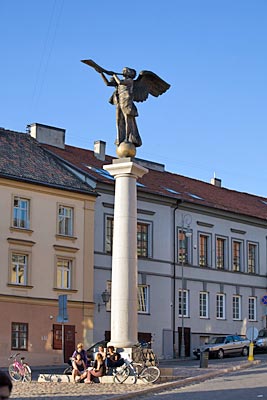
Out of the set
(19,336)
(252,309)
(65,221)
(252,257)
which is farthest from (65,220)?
(252,309)

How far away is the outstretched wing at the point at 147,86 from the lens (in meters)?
24.7

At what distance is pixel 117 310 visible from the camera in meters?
22.7

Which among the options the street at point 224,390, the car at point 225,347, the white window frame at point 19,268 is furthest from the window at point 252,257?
the street at point 224,390

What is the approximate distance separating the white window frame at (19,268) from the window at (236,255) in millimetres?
17284

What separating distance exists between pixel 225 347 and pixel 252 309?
10354 millimetres

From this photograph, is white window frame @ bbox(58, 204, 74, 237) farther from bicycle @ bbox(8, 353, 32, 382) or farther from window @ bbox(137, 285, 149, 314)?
bicycle @ bbox(8, 353, 32, 382)

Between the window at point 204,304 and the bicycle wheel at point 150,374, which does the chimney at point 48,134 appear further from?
the bicycle wheel at point 150,374

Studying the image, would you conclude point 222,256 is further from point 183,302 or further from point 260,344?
point 260,344

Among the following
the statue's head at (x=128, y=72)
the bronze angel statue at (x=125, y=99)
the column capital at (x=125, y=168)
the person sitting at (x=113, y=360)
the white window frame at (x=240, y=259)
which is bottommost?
the person sitting at (x=113, y=360)

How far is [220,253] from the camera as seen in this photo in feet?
158

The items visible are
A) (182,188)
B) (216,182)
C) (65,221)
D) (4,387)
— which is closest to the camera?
(4,387)

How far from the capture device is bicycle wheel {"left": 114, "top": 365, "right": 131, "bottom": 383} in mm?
21203

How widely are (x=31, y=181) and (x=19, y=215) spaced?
1805 millimetres

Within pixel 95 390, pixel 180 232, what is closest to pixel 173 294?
pixel 180 232
